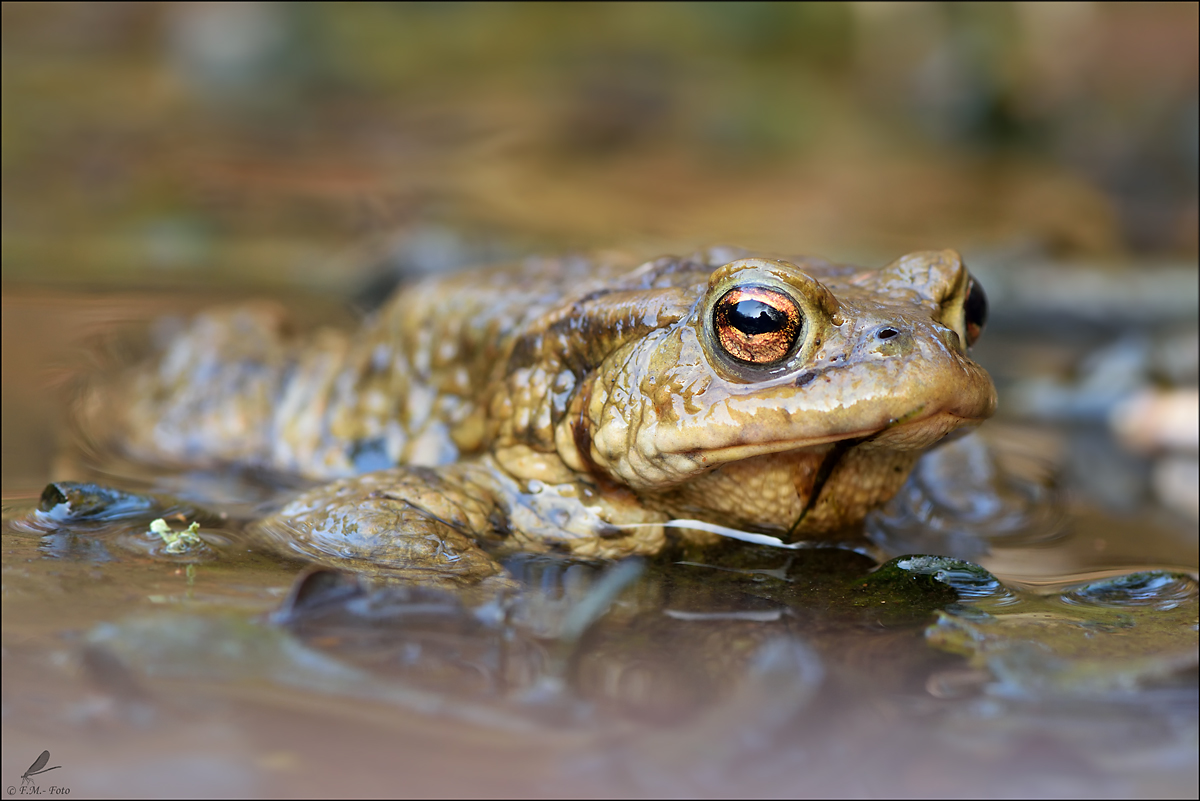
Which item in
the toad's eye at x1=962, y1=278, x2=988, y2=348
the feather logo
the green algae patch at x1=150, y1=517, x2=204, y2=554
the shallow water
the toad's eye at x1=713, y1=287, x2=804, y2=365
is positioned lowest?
the feather logo

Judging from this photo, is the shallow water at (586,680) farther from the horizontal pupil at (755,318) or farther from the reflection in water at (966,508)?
the horizontal pupil at (755,318)

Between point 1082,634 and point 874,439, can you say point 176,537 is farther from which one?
point 1082,634

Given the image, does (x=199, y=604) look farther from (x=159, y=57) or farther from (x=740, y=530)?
(x=159, y=57)

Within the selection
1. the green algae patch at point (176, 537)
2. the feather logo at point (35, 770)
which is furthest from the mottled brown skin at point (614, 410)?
the feather logo at point (35, 770)

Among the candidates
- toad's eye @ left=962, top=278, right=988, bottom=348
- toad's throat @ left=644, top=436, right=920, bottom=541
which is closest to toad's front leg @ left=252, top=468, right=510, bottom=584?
toad's throat @ left=644, top=436, right=920, bottom=541

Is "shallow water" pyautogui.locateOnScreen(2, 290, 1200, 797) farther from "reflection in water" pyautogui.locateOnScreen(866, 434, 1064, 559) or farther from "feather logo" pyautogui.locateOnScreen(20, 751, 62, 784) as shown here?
"reflection in water" pyautogui.locateOnScreen(866, 434, 1064, 559)

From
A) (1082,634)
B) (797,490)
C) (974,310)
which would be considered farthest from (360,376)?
(1082,634)

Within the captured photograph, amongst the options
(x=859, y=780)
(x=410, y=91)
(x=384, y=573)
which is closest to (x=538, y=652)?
(x=384, y=573)
